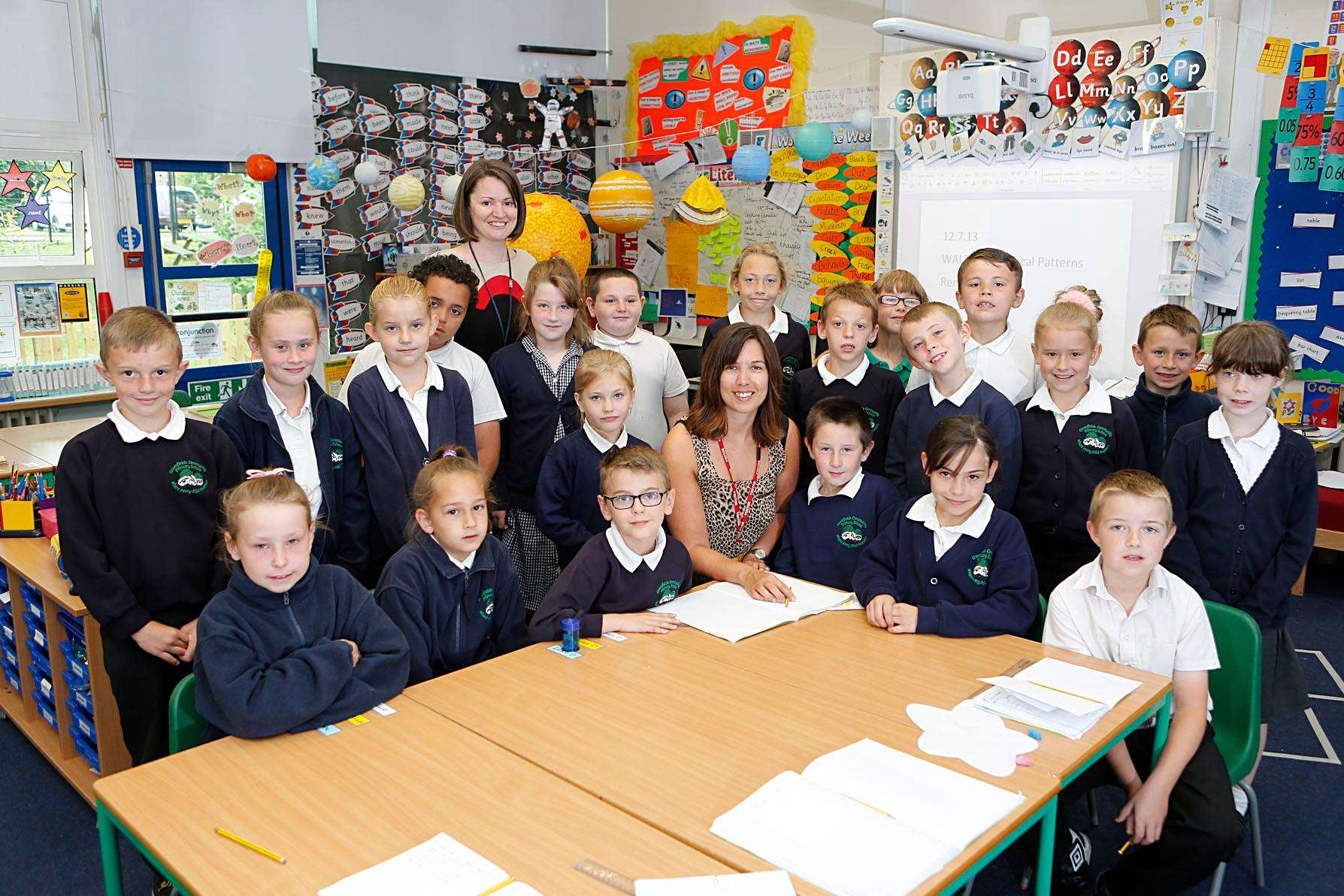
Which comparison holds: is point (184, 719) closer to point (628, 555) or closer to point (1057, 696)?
point (628, 555)

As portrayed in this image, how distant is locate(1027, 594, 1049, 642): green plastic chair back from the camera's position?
241 cm

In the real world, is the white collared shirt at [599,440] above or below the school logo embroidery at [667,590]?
above

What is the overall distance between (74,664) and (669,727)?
188 centimetres

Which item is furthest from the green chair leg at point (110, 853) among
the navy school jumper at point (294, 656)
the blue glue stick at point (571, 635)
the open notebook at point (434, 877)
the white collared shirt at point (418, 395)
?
the white collared shirt at point (418, 395)

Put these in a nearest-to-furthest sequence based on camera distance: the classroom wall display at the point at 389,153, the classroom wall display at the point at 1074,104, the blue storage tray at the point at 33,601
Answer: the blue storage tray at the point at 33,601, the classroom wall display at the point at 1074,104, the classroom wall display at the point at 389,153

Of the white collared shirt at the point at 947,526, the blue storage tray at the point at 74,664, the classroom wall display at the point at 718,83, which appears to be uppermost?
the classroom wall display at the point at 718,83

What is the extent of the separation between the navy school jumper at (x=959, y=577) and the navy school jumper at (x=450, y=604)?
0.83 m

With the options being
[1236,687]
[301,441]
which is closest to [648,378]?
[301,441]

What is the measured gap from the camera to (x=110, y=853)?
5.57 feet

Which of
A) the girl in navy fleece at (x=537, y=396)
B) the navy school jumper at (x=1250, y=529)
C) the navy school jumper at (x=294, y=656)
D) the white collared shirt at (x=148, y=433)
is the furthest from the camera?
the girl in navy fleece at (x=537, y=396)

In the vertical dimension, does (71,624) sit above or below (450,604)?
below

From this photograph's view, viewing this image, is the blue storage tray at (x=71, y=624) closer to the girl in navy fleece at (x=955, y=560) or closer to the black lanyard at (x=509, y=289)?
the black lanyard at (x=509, y=289)

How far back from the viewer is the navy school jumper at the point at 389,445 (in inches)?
110

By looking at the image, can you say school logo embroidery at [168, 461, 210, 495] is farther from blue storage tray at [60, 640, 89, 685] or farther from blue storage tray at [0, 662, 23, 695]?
blue storage tray at [0, 662, 23, 695]
